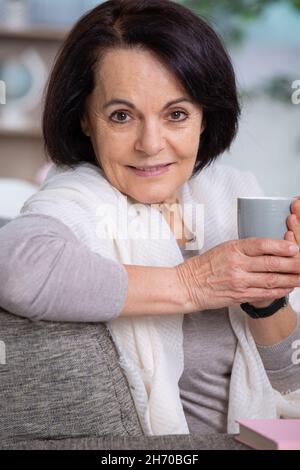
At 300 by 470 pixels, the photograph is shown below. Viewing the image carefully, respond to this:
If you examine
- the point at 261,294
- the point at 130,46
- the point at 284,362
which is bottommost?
the point at 284,362

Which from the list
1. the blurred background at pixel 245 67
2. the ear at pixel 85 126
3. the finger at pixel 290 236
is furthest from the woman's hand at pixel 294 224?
the blurred background at pixel 245 67

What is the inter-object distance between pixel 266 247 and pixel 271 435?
0.26 m

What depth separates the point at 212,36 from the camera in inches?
49.0

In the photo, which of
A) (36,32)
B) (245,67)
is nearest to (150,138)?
(36,32)

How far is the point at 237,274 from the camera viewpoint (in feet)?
3.62

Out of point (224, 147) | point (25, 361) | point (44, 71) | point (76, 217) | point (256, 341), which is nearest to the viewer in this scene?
point (25, 361)

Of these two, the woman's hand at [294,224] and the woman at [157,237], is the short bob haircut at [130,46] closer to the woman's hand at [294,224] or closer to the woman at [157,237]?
the woman at [157,237]

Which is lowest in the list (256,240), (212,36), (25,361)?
(25,361)

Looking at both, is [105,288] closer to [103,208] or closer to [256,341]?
[103,208]

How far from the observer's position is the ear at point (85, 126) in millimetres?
1292

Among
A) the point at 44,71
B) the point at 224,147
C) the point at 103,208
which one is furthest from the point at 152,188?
the point at 44,71

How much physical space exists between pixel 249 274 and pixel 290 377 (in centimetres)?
26

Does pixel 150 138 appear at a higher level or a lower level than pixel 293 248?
higher

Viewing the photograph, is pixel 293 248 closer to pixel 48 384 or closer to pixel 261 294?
pixel 261 294
